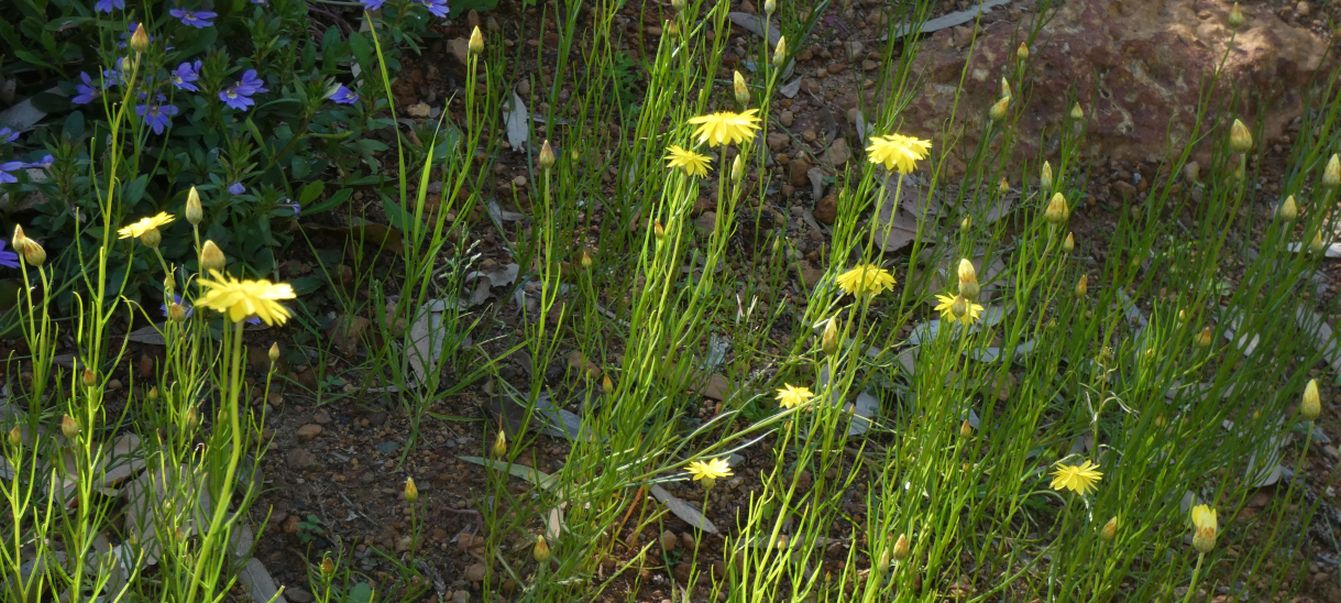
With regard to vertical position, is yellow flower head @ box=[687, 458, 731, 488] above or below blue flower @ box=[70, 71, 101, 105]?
below

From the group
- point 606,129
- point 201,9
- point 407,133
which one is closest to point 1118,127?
point 606,129

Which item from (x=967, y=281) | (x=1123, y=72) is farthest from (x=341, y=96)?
(x=1123, y=72)

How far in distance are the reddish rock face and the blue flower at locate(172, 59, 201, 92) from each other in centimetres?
158

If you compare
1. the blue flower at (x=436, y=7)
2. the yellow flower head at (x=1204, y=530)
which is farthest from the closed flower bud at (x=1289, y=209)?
the blue flower at (x=436, y=7)

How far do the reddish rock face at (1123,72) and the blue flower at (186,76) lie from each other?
1580 millimetres

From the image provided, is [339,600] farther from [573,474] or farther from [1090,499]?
[1090,499]

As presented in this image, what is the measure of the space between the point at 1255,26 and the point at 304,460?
264 centimetres

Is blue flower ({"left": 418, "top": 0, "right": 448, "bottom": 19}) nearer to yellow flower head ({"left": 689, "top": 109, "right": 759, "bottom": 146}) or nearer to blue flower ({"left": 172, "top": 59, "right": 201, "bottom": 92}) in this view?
blue flower ({"left": 172, "top": 59, "right": 201, "bottom": 92})

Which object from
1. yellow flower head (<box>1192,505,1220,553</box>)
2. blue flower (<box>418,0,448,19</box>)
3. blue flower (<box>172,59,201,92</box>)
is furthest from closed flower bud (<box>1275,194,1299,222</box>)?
blue flower (<box>172,59,201,92</box>)

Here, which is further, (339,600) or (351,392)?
(351,392)

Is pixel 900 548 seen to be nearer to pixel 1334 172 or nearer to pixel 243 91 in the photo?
pixel 1334 172

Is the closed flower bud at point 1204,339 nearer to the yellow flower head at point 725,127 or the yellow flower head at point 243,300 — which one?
the yellow flower head at point 725,127

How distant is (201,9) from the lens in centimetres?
233

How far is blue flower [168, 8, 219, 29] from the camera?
223 cm
